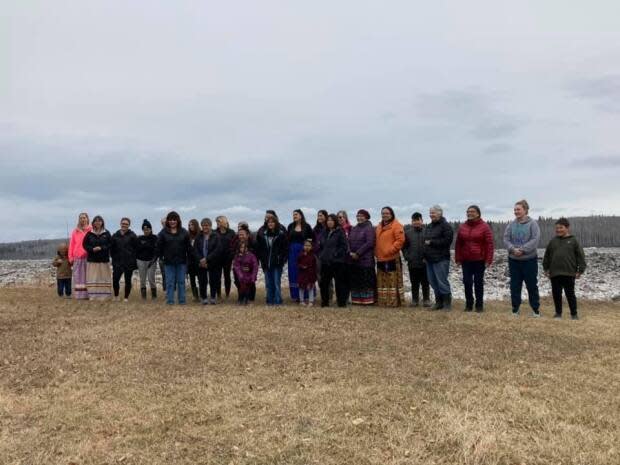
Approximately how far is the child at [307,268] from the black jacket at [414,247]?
2.14 meters

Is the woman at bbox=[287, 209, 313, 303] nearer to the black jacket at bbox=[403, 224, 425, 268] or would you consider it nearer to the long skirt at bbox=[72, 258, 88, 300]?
the black jacket at bbox=[403, 224, 425, 268]

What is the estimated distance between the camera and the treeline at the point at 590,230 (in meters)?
72.9

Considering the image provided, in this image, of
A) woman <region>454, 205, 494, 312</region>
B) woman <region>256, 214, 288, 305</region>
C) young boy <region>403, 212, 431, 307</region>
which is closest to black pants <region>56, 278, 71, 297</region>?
woman <region>256, 214, 288, 305</region>

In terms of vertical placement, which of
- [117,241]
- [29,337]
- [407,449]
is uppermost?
[117,241]

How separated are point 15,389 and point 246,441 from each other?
3.38 metres

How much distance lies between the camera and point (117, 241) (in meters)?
12.9

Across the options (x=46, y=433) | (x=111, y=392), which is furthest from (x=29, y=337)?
(x=46, y=433)

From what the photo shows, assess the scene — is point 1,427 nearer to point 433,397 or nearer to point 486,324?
point 433,397

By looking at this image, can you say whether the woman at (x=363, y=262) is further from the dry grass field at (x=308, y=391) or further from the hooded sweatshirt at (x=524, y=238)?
the hooded sweatshirt at (x=524, y=238)

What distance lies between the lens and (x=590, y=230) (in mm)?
80875

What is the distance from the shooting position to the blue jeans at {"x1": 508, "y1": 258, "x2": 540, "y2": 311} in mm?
10703

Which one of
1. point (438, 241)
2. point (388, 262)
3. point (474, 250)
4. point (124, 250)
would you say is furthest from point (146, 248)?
point (474, 250)

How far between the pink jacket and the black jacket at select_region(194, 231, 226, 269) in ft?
10.3

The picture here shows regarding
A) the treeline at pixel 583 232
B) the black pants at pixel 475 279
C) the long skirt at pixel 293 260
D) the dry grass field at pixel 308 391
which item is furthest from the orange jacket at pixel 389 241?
the treeline at pixel 583 232
